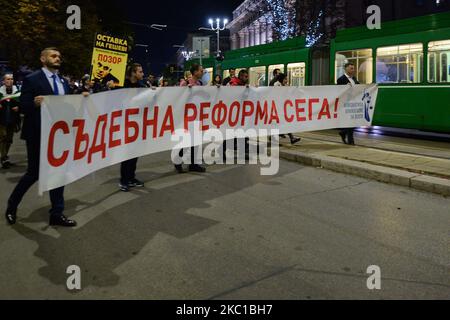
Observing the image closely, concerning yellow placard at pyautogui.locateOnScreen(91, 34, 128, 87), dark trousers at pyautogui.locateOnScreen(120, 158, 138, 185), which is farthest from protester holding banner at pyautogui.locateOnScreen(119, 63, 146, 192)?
yellow placard at pyautogui.locateOnScreen(91, 34, 128, 87)

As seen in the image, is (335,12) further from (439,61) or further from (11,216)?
(11,216)

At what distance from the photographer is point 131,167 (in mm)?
7559

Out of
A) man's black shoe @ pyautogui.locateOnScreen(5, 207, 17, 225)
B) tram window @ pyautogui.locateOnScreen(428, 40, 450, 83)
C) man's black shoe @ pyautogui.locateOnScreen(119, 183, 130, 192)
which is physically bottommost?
man's black shoe @ pyautogui.locateOnScreen(5, 207, 17, 225)

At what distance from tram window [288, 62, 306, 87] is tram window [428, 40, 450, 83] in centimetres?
559

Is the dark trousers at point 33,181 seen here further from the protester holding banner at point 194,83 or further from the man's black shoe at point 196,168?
the man's black shoe at point 196,168

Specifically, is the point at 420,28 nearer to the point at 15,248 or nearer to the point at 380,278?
the point at 380,278

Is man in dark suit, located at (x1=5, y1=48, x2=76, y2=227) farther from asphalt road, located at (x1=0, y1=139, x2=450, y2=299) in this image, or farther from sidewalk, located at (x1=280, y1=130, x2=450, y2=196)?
sidewalk, located at (x1=280, y1=130, x2=450, y2=196)

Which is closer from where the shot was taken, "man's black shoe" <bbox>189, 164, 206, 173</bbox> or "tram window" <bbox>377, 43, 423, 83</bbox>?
"man's black shoe" <bbox>189, 164, 206, 173</bbox>

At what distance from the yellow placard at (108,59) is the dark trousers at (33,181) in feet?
20.7

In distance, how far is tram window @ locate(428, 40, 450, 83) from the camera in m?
12.6

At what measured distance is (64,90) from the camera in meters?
5.66

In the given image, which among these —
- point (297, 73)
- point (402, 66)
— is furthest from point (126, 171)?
point (297, 73)

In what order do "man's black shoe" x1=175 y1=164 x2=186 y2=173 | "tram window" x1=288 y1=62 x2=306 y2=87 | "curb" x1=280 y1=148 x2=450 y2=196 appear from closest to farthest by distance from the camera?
1. "curb" x1=280 y1=148 x2=450 y2=196
2. "man's black shoe" x1=175 y1=164 x2=186 y2=173
3. "tram window" x1=288 y1=62 x2=306 y2=87

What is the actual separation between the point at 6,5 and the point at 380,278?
2529cm
